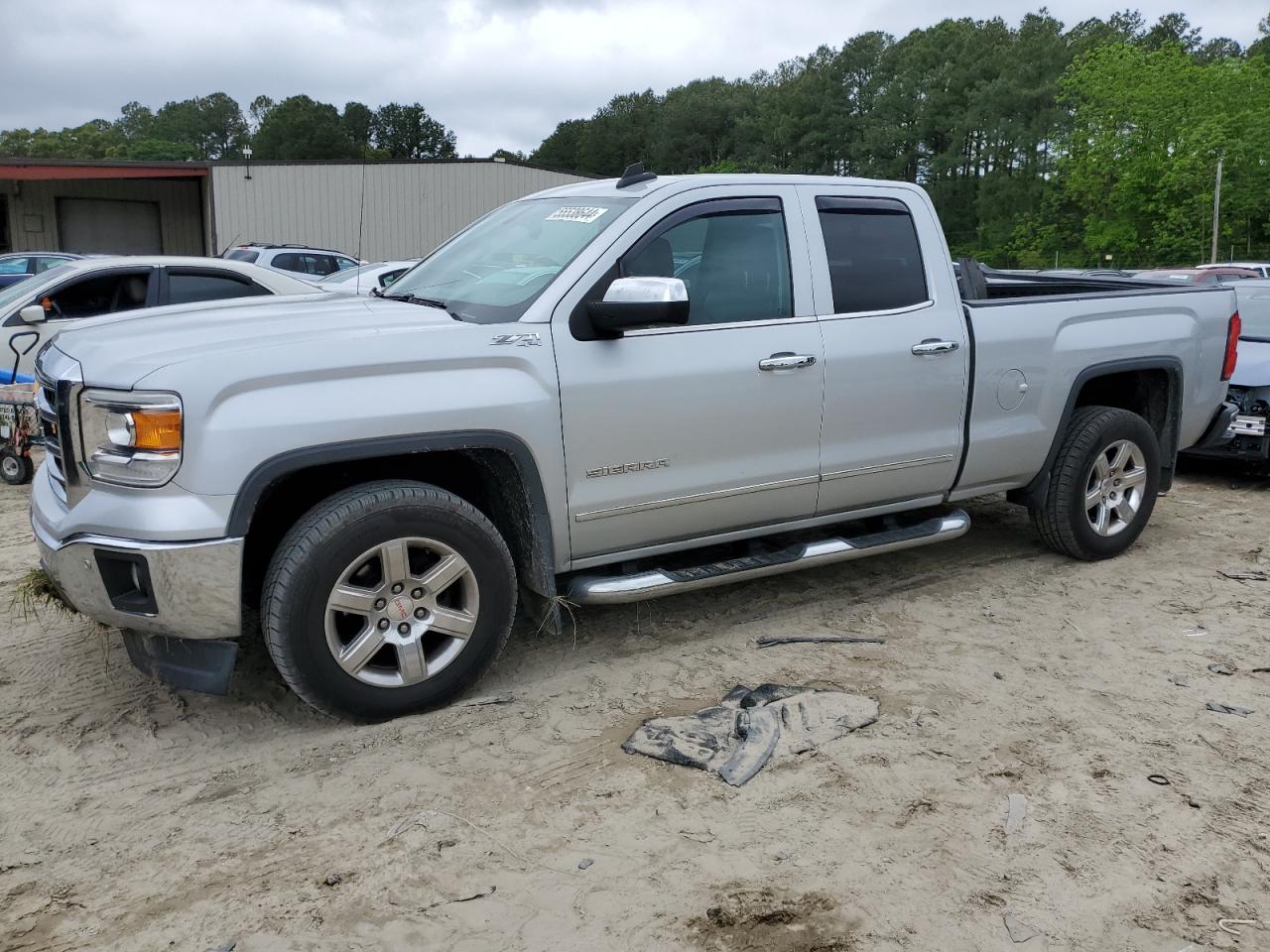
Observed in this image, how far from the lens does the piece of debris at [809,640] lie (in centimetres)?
476

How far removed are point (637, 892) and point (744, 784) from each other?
0.68 m

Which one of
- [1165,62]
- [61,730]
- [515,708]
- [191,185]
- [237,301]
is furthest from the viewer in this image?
[1165,62]

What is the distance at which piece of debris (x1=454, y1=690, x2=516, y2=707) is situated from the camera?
4102mm

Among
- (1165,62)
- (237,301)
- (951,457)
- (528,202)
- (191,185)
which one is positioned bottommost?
(951,457)

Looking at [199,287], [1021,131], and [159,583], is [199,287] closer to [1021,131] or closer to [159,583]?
[159,583]

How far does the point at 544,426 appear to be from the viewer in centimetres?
396

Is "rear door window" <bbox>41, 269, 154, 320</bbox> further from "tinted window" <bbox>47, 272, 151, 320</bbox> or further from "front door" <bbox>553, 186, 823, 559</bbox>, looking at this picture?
"front door" <bbox>553, 186, 823, 559</bbox>

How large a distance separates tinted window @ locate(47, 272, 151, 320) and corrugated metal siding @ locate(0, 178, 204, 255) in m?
21.8

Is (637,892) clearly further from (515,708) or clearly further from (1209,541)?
(1209,541)

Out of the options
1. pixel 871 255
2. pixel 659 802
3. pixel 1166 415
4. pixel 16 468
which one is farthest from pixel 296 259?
pixel 659 802

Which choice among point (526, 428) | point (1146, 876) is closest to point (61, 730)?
point (526, 428)

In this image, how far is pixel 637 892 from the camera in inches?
116

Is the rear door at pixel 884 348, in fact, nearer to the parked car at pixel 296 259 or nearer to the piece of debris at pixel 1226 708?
the piece of debris at pixel 1226 708

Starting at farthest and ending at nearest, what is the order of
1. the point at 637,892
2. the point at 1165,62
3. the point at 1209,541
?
the point at 1165,62 → the point at 1209,541 → the point at 637,892
